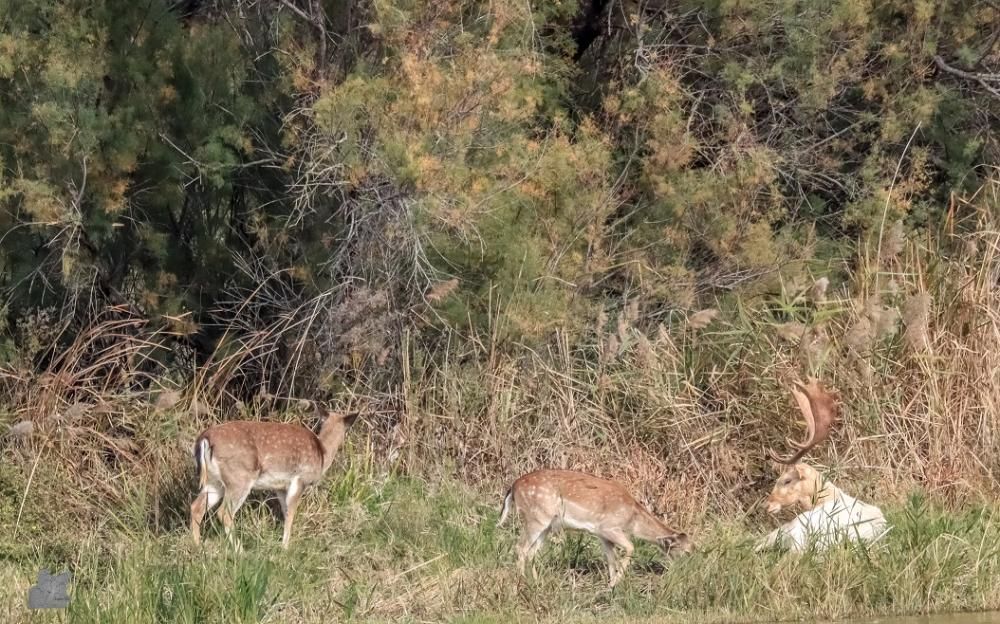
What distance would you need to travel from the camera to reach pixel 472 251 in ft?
45.4

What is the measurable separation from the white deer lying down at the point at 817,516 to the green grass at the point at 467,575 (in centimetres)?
19

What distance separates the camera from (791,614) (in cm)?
Answer: 954

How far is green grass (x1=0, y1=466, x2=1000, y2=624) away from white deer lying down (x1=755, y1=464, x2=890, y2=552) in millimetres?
192

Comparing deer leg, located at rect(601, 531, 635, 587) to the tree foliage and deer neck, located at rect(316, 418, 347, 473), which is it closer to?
deer neck, located at rect(316, 418, 347, 473)

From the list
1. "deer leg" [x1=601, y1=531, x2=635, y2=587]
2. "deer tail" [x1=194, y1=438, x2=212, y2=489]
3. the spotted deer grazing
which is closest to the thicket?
"deer tail" [x1=194, y1=438, x2=212, y2=489]

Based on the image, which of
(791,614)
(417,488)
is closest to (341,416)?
(417,488)

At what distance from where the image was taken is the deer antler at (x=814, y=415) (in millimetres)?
11906

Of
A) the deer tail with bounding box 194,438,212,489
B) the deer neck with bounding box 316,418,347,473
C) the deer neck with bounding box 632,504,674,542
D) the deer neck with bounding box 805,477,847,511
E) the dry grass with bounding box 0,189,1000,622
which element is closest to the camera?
the deer neck with bounding box 632,504,674,542

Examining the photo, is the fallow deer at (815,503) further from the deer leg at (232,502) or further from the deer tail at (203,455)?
the deer tail at (203,455)

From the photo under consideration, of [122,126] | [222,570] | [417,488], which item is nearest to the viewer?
[222,570]

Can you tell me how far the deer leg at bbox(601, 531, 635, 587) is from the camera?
34.5 ft

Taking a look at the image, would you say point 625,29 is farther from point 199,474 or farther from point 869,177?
point 199,474

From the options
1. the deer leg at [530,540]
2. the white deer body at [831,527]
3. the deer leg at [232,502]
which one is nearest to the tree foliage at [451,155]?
the deer leg at [232,502]

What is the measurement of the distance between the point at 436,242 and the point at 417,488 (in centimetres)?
233
